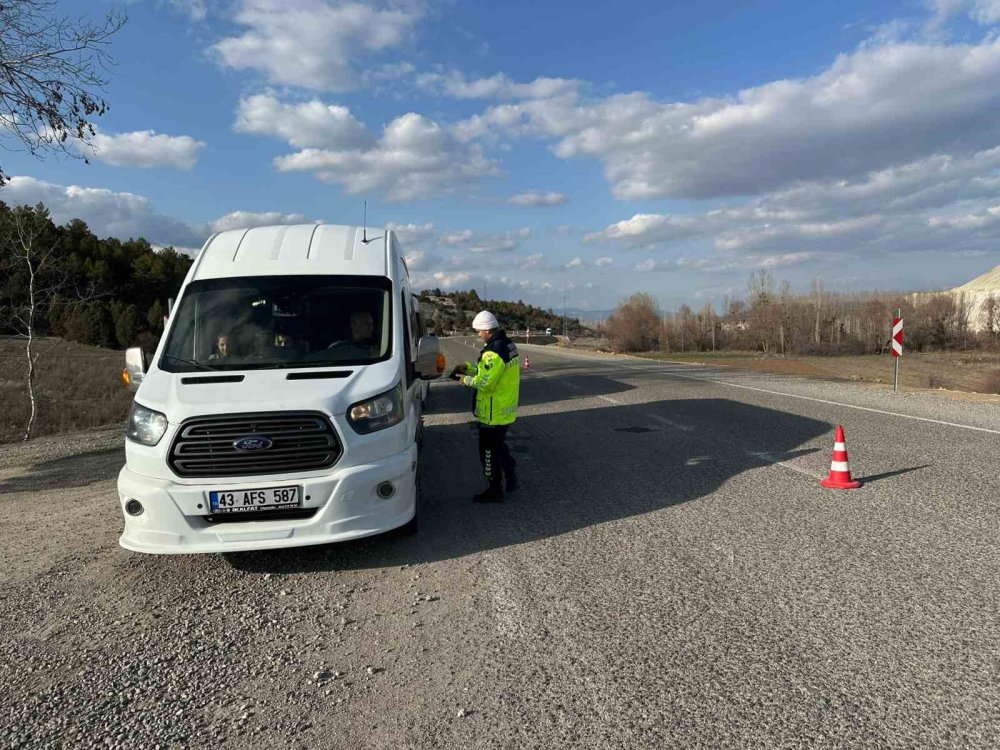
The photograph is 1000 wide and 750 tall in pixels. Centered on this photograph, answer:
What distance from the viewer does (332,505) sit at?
185 inches

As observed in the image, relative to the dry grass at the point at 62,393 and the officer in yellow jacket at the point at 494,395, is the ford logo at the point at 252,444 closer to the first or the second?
the officer in yellow jacket at the point at 494,395

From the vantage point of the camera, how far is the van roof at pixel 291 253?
6445 millimetres

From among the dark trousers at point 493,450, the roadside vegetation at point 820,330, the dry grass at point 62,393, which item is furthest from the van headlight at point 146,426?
the roadside vegetation at point 820,330

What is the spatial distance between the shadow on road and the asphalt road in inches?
1.9

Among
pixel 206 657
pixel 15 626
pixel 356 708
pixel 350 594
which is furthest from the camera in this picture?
pixel 350 594

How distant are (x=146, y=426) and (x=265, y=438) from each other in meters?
0.89

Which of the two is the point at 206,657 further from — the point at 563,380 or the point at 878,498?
the point at 563,380

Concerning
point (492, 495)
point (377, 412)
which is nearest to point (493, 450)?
point (492, 495)

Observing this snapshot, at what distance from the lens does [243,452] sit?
4680 mm

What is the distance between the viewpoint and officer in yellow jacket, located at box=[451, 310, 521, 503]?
6.54 meters

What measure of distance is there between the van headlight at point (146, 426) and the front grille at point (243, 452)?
0.60 ft

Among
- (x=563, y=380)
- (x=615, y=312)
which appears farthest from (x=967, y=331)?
(x=563, y=380)

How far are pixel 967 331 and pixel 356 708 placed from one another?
74.8m

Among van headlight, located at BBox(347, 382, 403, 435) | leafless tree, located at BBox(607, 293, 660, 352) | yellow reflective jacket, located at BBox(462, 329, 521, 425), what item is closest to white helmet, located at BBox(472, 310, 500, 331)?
yellow reflective jacket, located at BBox(462, 329, 521, 425)
